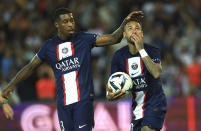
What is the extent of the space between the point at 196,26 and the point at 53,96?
4.44 m

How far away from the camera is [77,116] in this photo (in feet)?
22.6

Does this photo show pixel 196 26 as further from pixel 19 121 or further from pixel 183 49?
pixel 19 121

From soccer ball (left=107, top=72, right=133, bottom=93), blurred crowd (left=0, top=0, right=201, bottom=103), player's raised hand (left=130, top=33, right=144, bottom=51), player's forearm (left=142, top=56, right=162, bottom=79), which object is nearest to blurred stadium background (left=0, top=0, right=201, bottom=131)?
blurred crowd (left=0, top=0, right=201, bottom=103)

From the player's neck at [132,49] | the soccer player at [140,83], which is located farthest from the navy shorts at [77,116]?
the player's neck at [132,49]

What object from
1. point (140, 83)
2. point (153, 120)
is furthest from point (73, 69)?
point (153, 120)

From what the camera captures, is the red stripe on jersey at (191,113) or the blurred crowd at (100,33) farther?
the blurred crowd at (100,33)

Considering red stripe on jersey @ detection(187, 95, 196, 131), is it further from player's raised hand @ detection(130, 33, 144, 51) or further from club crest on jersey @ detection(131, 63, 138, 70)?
player's raised hand @ detection(130, 33, 144, 51)

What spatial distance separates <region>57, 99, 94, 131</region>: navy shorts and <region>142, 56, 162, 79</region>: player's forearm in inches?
41.9

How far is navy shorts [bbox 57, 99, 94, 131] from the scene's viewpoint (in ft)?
22.5

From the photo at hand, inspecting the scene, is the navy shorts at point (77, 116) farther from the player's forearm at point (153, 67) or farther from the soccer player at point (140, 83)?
the player's forearm at point (153, 67)

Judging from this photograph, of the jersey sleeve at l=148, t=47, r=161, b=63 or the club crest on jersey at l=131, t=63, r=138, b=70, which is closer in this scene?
the jersey sleeve at l=148, t=47, r=161, b=63

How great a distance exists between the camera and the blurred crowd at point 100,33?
11.7m

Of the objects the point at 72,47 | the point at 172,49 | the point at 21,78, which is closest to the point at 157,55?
the point at 72,47

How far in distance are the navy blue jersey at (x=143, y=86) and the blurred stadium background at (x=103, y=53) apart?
3787 mm
